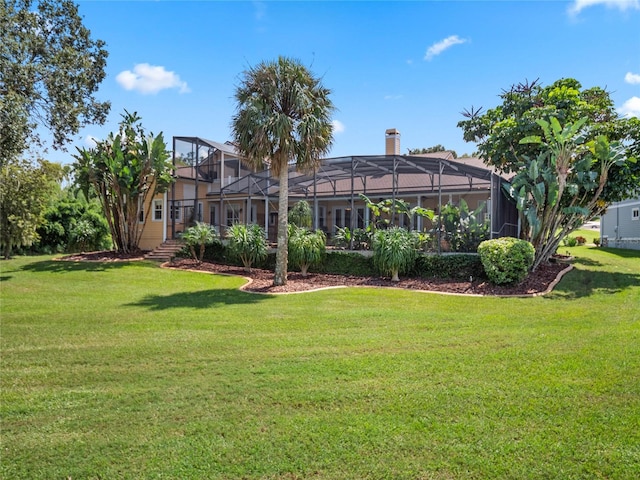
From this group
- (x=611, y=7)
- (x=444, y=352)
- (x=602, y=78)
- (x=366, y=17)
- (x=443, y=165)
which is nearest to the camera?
(x=444, y=352)

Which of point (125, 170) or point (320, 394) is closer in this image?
point (320, 394)

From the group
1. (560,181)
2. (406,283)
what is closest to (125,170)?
(406,283)

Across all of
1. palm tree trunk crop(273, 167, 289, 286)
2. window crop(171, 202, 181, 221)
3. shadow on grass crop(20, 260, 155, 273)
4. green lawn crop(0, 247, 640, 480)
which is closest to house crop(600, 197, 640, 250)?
green lawn crop(0, 247, 640, 480)

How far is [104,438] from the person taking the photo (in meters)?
3.73

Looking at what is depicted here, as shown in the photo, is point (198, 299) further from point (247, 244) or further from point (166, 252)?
point (166, 252)

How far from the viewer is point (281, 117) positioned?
1242 cm

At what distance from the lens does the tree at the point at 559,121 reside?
44.8ft

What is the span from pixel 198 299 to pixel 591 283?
10.7m

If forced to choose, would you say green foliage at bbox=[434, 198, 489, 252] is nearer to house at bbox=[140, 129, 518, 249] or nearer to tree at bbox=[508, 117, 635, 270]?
tree at bbox=[508, 117, 635, 270]

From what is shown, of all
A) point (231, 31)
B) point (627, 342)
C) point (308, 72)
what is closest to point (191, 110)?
point (231, 31)

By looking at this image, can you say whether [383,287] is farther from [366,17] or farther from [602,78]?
[602,78]

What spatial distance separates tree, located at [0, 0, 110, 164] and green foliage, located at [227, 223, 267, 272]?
241 inches

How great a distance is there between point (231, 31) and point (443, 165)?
8.56 m

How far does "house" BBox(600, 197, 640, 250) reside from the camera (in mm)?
24094
